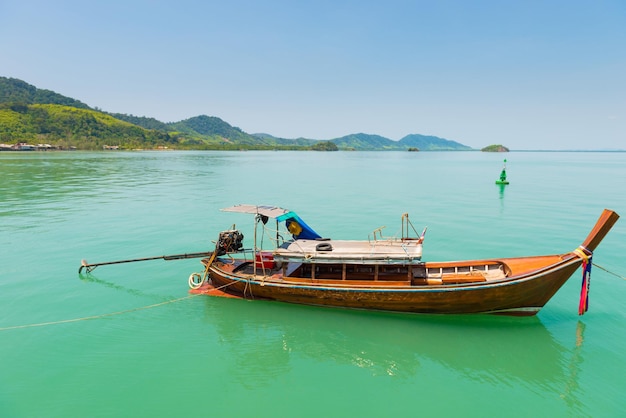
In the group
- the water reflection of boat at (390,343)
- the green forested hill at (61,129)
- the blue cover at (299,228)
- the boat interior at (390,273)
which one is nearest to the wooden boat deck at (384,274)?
the boat interior at (390,273)

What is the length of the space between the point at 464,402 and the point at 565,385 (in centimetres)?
330

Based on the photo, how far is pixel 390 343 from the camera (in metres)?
11.7

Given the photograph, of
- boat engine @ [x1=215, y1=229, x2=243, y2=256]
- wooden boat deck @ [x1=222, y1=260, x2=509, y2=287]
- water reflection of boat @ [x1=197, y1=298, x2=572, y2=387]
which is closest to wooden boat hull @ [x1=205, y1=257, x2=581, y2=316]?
wooden boat deck @ [x1=222, y1=260, x2=509, y2=287]

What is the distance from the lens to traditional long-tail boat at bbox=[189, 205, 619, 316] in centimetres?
1180

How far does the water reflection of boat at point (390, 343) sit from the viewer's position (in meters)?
10.5

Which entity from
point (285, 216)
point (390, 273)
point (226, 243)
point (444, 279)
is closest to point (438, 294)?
point (444, 279)

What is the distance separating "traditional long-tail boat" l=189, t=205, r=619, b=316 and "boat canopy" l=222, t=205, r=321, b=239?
0.05 metres

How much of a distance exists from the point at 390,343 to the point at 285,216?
20.9ft

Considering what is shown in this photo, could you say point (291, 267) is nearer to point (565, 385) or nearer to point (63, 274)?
point (565, 385)

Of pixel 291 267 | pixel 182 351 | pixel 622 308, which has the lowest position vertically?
pixel 182 351

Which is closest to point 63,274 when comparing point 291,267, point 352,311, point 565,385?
point 291,267

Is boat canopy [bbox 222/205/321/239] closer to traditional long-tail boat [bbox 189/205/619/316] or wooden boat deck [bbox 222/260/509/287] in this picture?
traditional long-tail boat [bbox 189/205/619/316]

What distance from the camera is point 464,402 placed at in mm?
9242

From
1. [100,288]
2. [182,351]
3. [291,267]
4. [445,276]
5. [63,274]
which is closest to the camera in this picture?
[182,351]
